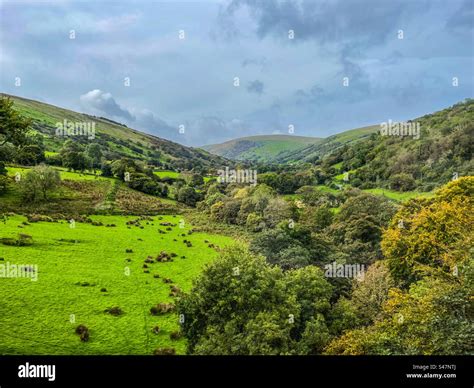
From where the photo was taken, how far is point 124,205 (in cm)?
3147

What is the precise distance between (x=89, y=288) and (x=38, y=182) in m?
12.6

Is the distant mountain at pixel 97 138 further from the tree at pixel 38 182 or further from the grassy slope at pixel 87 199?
the tree at pixel 38 182

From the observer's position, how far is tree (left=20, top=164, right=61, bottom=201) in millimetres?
25047

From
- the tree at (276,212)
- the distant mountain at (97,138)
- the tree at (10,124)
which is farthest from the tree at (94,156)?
the tree at (10,124)

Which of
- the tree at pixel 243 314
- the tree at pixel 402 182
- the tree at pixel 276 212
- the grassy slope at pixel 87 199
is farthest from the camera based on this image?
the tree at pixel 402 182

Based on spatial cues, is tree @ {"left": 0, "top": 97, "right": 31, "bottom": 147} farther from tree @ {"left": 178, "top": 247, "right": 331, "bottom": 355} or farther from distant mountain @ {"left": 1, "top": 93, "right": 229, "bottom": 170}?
distant mountain @ {"left": 1, "top": 93, "right": 229, "bottom": 170}

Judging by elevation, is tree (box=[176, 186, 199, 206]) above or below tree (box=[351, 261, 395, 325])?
above

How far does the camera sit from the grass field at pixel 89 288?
12922 mm

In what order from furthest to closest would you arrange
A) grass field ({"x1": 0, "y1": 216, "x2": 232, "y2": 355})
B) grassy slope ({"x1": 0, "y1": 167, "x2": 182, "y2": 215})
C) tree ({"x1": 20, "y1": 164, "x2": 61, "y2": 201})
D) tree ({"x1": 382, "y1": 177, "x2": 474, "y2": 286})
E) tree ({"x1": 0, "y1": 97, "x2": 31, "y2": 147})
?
1. tree ({"x1": 20, "y1": 164, "x2": 61, "y2": 201})
2. grassy slope ({"x1": 0, "y1": 167, "x2": 182, "y2": 215})
3. tree ({"x1": 382, "y1": 177, "x2": 474, "y2": 286})
4. grass field ({"x1": 0, "y1": 216, "x2": 232, "y2": 355})
5. tree ({"x1": 0, "y1": 97, "x2": 31, "y2": 147})

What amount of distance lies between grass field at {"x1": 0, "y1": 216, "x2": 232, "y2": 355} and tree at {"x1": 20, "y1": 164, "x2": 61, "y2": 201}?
2558 mm

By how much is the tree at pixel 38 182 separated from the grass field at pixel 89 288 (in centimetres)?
256

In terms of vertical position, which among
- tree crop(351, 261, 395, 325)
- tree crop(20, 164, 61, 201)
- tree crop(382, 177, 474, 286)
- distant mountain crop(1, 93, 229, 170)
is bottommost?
tree crop(351, 261, 395, 325)

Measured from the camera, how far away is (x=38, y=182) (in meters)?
25.6

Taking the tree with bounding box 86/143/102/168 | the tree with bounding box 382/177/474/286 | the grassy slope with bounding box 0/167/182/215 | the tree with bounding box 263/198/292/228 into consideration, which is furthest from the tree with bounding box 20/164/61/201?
the tree with bounding box 382/177/474/286
